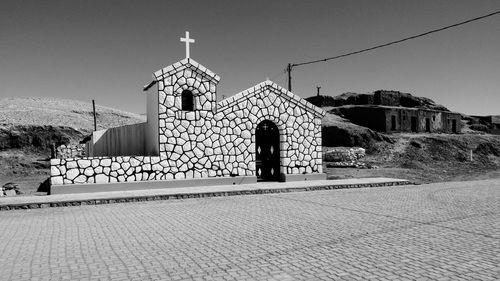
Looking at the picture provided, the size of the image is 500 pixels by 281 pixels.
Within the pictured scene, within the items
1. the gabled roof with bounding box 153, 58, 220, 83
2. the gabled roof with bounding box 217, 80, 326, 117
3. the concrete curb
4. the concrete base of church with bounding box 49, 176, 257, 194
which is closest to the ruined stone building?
the gabled roof with bounding box 217, 80, 326, 117

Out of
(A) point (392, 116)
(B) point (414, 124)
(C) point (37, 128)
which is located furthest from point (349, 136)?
(C) point (37, 128)

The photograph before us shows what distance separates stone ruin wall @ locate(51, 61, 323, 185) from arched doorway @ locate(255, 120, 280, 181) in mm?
369

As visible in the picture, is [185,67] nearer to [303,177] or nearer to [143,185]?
[143,185]

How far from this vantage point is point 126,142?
19906 millimetres

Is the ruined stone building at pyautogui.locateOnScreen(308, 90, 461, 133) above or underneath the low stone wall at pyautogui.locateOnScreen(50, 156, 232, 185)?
above

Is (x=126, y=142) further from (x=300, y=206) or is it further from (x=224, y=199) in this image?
(x=300, y=206)

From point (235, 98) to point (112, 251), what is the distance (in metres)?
10.6

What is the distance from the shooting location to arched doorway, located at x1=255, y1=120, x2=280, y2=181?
17.4 m

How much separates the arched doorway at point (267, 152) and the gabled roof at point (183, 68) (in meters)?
2.83

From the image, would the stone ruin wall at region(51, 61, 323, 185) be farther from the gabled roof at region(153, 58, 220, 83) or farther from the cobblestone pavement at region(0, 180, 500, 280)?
the cobblestone pavement at region(0, 180, 500, 280)


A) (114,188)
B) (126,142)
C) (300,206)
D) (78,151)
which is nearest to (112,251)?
(300,206)

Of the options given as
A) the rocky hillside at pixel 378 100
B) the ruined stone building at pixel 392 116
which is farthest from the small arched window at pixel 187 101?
the rocky hillside at pixel 378 100

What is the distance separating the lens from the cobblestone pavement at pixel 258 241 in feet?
17.2

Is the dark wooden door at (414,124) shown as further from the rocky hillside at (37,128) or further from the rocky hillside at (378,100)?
the rocky hillside at (37,128)
